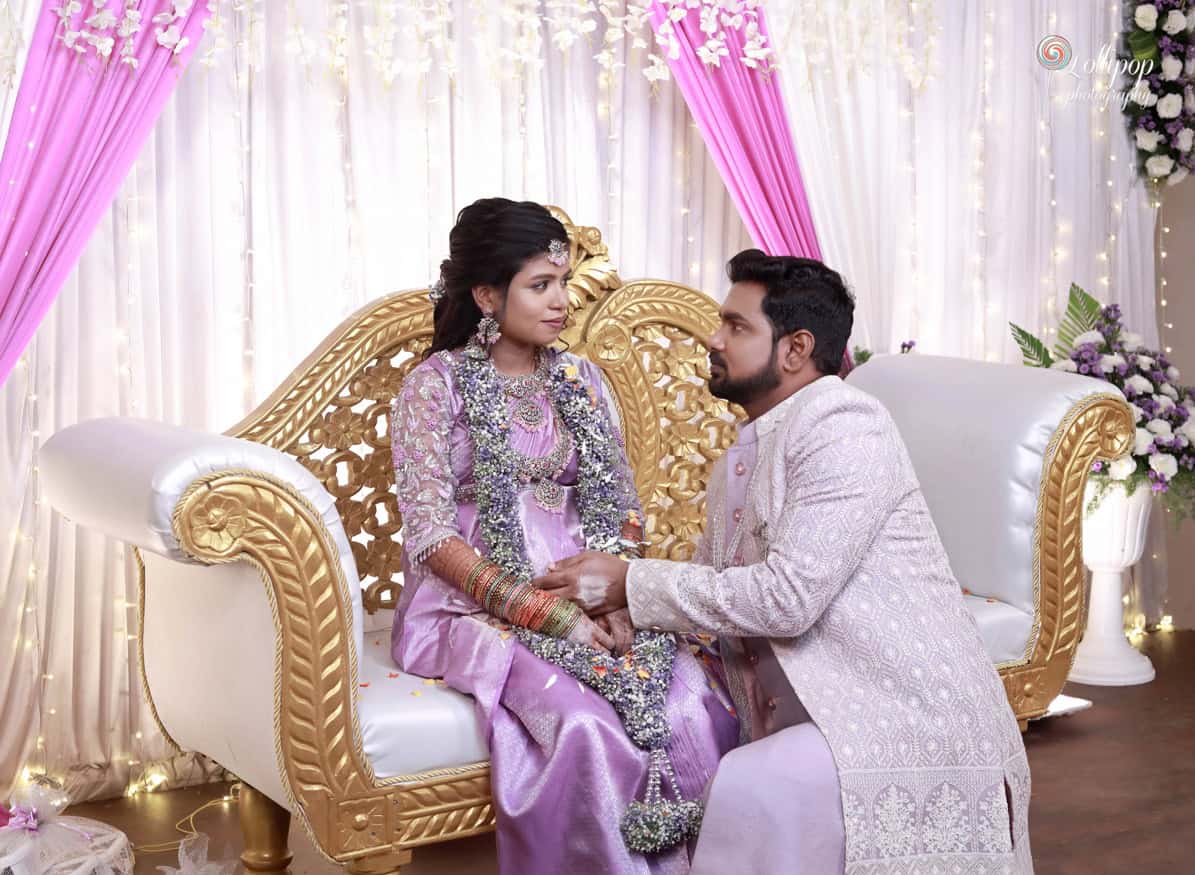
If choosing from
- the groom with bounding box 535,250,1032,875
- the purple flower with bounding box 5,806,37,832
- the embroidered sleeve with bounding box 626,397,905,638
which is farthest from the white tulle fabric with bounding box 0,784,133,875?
the embroidered sleeve with bounding box 626,397,905,638

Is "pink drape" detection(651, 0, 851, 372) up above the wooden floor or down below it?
above

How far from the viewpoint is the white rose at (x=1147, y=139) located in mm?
5066

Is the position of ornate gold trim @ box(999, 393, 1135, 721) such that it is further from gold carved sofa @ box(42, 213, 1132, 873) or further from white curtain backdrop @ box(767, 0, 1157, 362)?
white curtain backdrop @ box(767, 0, 1157, 362)

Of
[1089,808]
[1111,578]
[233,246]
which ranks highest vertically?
[233,246]

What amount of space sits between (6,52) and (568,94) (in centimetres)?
151

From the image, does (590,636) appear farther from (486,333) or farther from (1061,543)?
(1061,543)

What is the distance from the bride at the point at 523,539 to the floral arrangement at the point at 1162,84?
298 centimetres

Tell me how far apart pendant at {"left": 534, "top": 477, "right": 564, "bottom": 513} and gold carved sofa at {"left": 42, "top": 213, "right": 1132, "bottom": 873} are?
1.31ft

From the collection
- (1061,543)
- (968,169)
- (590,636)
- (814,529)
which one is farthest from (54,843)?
(968,169)

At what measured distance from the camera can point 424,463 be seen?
268cm

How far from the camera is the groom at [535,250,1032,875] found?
81.8 inches

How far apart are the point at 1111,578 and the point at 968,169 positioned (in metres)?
1.48
